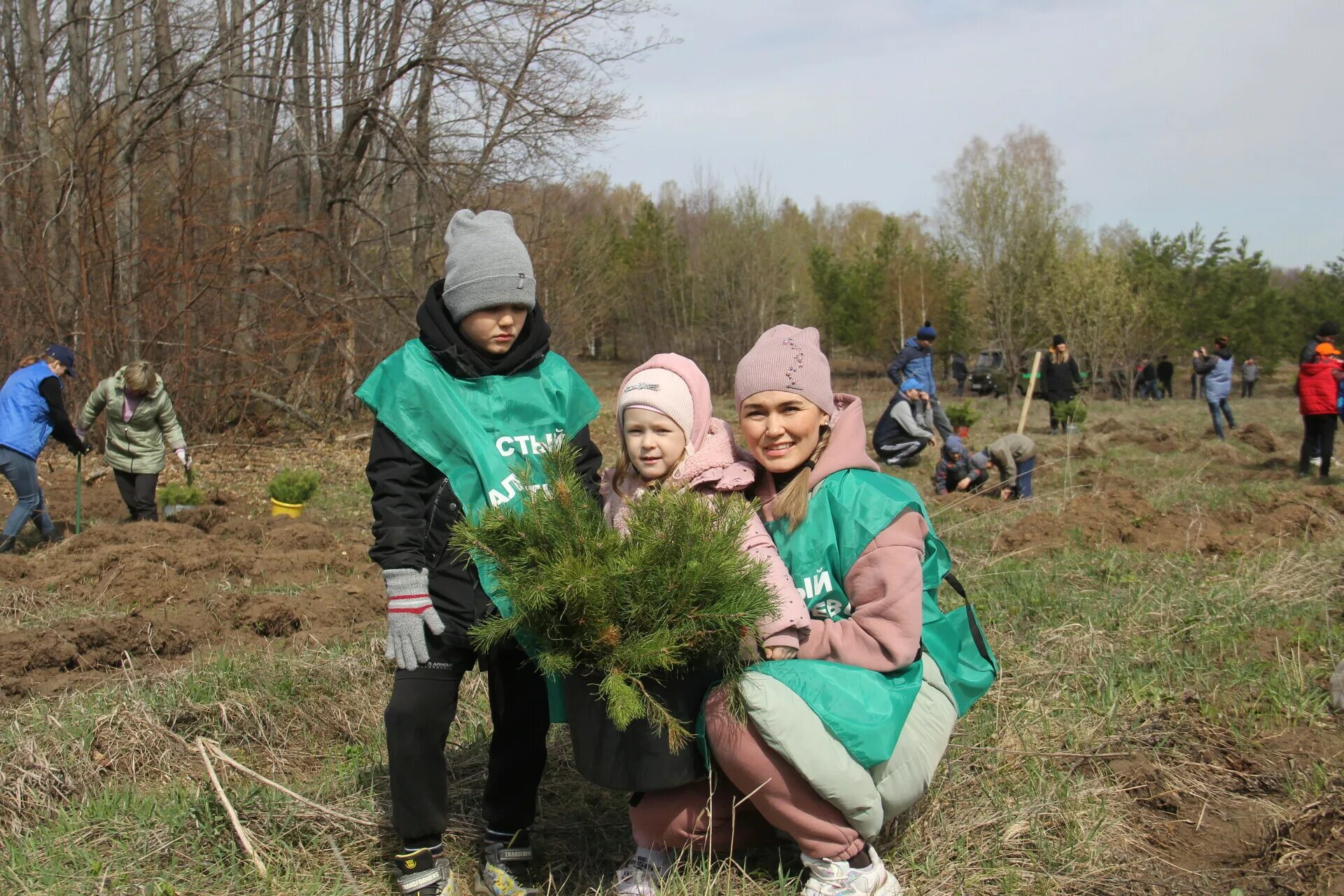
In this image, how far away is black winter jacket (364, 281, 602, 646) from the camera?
2.65 metres

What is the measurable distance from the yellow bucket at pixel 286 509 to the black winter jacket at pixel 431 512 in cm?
685

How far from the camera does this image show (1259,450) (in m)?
13.8

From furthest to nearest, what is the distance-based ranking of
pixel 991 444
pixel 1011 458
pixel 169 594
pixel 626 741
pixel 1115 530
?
pixel 991 444 → pixel 1011 458 → pixel 1115 530 → pixel 169 594 → pixel 626 741

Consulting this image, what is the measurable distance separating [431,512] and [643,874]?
3.55 ft

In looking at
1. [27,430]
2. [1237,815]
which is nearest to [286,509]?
[27,430]

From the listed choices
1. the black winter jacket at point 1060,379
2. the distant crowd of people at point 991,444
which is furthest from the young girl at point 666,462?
the black winter jacket at point 1060,379

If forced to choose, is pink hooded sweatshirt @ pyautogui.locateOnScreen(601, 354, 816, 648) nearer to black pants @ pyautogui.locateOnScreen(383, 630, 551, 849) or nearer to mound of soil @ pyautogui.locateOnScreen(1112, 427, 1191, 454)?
black pants @ pyautogui.locateOnScreen(383, 630, 551, 849)

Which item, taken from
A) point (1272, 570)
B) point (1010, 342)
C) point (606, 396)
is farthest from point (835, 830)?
point (1010, 342)

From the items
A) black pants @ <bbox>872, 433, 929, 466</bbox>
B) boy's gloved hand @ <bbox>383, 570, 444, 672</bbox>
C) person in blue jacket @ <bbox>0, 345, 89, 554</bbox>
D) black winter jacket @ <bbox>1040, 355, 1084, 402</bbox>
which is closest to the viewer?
boy's gloved hand @ <bbox>383, 570, 444, 672</bbox>

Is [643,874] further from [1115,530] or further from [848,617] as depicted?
[1115,530]

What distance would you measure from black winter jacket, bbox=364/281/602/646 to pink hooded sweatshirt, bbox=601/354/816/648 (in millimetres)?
246

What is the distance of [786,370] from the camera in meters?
2.78

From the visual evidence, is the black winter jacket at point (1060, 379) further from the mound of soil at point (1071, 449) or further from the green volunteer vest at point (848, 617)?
the green volunteer vest at point (848, 617)

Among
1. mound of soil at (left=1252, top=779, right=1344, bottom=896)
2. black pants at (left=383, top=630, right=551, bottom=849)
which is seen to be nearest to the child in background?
mound of soil at (left=1252, top=779, right=1344, bottom=896)
